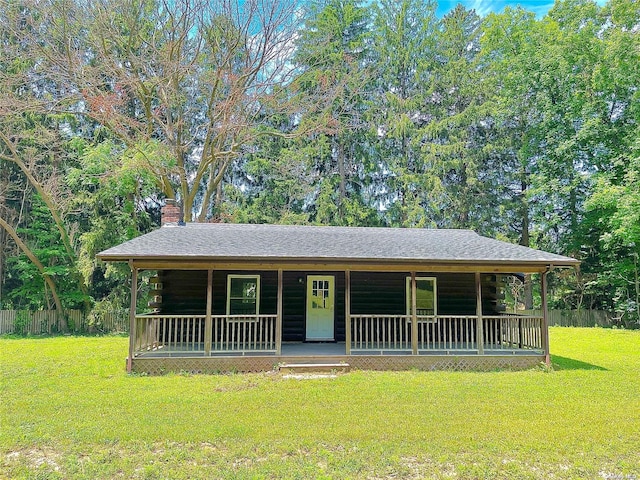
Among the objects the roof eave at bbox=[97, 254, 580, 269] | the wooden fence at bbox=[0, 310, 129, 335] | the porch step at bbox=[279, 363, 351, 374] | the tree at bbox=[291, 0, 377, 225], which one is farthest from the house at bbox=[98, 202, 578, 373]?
the tree at bbox=[291, 0, 377, 225]

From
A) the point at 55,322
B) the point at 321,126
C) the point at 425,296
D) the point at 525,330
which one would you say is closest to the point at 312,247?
the point at 425,296

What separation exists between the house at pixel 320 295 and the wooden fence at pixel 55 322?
9.46 metres

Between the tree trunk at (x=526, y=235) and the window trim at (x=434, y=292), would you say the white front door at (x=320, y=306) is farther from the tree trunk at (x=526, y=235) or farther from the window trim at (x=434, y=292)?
the tree trunk at (x=526, y=235)

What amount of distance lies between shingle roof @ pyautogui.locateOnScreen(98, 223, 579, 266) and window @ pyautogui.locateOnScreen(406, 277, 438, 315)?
117 cm

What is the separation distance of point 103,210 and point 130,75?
6.33 m

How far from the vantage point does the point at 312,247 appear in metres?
11.4

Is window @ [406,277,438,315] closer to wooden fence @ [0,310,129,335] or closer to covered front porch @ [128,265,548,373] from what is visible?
covered front porch @ [128,265,548,373]

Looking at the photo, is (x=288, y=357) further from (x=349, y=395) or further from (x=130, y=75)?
(x=130, y=75)

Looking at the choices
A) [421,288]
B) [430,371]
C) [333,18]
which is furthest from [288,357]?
[333,18]

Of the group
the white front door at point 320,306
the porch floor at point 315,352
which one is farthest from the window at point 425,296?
the white front door at point 320,306

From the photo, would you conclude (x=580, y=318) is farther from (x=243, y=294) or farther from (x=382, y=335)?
(x=243, y=294)

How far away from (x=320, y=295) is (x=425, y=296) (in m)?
3.06

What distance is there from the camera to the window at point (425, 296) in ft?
43.0

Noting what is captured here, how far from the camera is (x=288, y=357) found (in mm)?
10562
